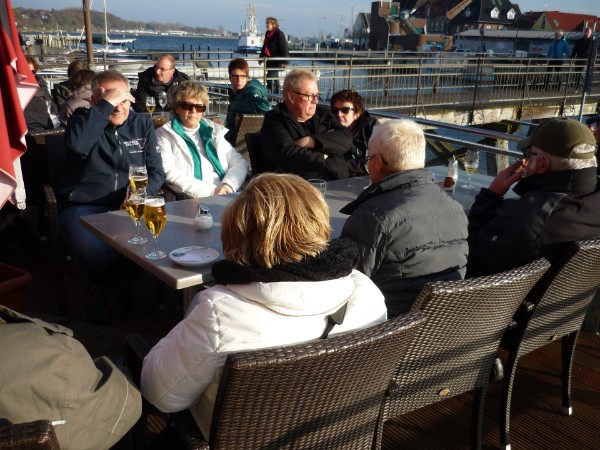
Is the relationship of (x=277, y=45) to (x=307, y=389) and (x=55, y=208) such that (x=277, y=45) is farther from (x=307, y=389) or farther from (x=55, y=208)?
(x=307, y=389)

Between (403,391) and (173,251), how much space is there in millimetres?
1015

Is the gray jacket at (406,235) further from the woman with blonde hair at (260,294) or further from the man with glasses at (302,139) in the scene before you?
the man with glasses at (302,139)

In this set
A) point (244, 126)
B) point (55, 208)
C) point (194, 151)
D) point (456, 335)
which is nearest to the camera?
point (456, 335)

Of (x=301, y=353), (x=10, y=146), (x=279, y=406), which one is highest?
(x=10, y=146)

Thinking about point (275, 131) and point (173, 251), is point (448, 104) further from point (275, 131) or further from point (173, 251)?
point (173, 251)

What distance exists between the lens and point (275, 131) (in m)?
3.61

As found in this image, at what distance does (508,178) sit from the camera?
8.51 feet

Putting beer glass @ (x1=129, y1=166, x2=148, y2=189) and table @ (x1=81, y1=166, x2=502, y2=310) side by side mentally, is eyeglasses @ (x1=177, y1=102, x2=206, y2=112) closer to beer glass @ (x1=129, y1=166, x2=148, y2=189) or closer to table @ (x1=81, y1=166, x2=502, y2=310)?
table @ (x1=81, y1=166, x2=502, y2=310)

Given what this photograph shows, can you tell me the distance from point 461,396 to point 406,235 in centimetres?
115

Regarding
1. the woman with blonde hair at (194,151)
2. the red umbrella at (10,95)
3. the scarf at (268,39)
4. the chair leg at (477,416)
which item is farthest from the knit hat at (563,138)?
the scarf at (268,39)

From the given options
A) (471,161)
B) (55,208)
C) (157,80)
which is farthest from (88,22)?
(471,161)

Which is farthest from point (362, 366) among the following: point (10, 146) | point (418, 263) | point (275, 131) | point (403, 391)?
point (275, 131)

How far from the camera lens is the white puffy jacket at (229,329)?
1.29 meters

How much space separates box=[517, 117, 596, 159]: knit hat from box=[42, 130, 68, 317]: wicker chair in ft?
7.94
